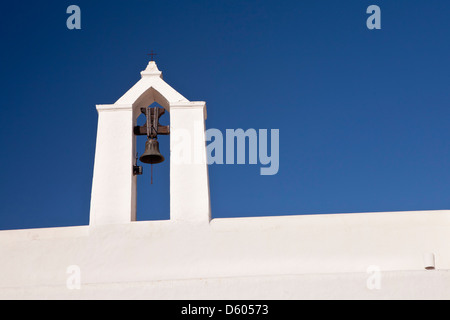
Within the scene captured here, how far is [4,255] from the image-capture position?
984cm

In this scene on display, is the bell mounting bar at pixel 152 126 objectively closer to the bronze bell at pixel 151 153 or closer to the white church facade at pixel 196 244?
the bronze bell at pixel 151 153

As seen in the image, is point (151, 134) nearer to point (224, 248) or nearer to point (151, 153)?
point (151, 153)

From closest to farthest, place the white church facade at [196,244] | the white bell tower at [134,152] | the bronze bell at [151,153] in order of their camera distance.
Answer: the white church facade at [196,244], the white bell tower at [134,152], the bronze bell at [151,153]

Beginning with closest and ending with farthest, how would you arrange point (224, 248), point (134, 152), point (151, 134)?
point (224, 248) → point (134, 152) → point (151, 134)

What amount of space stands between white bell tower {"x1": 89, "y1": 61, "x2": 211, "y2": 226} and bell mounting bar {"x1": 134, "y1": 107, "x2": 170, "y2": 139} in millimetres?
139

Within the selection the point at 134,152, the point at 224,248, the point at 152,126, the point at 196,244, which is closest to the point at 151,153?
the point at 134,152

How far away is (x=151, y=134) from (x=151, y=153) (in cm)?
28

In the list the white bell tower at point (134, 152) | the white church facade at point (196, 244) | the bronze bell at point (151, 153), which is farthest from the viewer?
the bronze bell at point (151, 153)

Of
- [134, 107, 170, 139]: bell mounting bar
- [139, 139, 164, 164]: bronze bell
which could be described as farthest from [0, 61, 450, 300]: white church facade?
[134, 107, 170, 139]: bell mounting bar

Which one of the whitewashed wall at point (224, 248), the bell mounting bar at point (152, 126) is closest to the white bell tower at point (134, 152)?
the bell mounting bar at point (152, 126)

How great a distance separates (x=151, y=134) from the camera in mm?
10820

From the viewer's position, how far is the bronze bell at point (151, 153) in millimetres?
10766

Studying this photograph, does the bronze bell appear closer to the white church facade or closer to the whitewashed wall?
the white church facade

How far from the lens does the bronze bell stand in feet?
35.3
